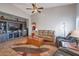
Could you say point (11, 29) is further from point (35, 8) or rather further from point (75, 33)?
point (75, 33)

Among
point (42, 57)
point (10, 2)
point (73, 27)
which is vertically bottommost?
point (42, 57)

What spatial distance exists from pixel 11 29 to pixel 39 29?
0.61 meters

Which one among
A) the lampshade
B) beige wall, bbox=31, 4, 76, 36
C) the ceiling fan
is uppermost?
the ceiling fan

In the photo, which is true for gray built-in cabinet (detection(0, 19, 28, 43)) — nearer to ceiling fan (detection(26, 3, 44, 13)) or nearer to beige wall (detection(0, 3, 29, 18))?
beige wall (detection(0, 3, 29, 18))

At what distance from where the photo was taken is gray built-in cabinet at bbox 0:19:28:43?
2443mm

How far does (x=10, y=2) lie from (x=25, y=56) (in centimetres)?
118

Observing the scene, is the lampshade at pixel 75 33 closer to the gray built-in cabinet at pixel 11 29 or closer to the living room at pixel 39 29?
the living room at pixel 39 29

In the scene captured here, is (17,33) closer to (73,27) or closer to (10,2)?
(10,2)

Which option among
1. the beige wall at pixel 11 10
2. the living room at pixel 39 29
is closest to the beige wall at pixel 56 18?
the living room at pixel 39 29

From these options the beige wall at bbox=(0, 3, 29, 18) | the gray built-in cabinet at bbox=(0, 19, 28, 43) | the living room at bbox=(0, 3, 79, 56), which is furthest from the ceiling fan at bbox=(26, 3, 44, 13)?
the gray built-in cabinet at bbox=(0, 19, 28, 43)

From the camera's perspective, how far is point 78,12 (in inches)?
100

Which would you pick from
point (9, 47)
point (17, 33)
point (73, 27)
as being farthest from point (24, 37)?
point (73, 27)

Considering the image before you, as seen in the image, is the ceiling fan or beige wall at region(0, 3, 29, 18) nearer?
beige wall at region(0, 3, 29, 18)

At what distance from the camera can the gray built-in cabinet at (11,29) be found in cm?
244
